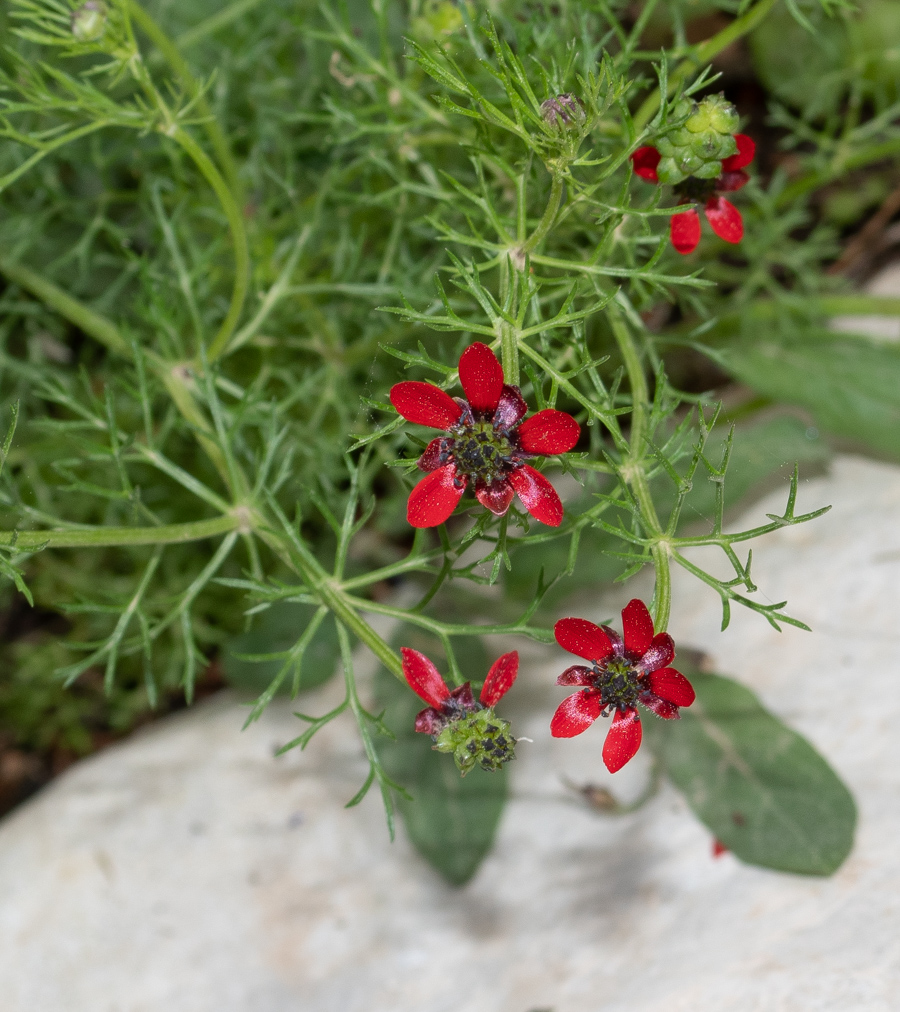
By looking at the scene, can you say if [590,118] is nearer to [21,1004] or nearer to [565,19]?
[565,19]

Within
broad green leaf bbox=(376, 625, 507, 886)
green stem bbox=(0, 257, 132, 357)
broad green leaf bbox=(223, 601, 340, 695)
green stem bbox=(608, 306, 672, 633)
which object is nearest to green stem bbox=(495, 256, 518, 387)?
green stem bbox=(608, 306, 672, 633)

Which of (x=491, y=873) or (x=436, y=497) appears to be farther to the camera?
(x=491, y=873)

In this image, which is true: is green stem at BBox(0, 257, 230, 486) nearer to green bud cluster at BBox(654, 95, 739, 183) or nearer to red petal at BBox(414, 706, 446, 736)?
red petal at BBox(414, 706, 446, 736)

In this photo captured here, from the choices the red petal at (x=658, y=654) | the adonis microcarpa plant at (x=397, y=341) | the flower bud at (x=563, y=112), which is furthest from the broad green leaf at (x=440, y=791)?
the flower bud at (x=563, y=112)

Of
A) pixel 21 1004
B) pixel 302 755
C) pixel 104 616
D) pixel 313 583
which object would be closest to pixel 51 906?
pixel 21 1004

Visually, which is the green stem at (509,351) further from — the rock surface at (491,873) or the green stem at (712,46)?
the rock surface at (491,873)

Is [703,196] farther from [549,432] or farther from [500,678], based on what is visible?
[500,678]

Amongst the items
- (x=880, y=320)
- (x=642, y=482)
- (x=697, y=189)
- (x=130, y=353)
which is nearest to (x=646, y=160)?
(x=697, y=189)
